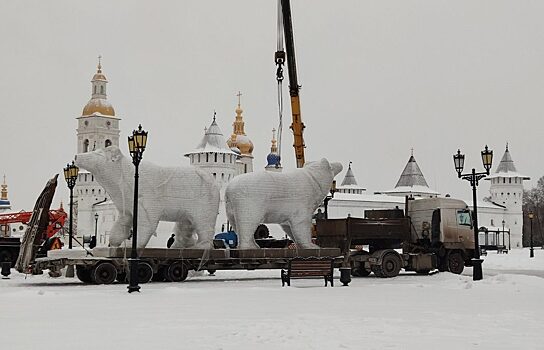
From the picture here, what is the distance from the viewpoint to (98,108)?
9250cm

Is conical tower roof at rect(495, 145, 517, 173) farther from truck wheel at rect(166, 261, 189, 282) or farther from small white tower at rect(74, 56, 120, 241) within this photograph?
truck wheel at rect(166, 261, 189, 282)

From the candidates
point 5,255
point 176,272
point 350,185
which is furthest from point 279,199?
point 350,185

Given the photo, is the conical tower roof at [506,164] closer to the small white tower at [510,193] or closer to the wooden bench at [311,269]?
the small white tower at [510,193]

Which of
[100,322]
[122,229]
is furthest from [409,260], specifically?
[100,322]

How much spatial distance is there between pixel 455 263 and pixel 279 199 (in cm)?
637

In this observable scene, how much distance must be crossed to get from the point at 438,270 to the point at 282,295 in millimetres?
11121

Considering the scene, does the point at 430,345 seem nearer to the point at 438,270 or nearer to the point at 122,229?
the point at 122,229

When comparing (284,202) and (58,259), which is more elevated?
(284,202)

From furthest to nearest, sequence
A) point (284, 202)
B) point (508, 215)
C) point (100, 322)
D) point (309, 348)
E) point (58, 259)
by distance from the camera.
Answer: point (508, 215), point (284, 202), point (58, 259), point (100, 322), point (309, 348)

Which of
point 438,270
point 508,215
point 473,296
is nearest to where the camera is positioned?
point 473,296

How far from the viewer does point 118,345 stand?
27.0 ft

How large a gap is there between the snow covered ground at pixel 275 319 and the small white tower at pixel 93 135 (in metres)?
73.8

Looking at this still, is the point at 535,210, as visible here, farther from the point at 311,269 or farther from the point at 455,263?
the point at 311,269

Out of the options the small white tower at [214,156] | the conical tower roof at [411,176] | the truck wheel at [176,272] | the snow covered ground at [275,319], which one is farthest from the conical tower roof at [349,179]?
the snow covered ground at [275,319]
